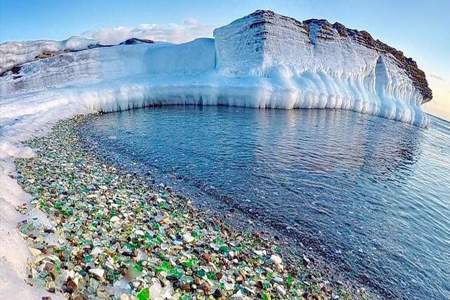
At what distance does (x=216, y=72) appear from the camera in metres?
32.5

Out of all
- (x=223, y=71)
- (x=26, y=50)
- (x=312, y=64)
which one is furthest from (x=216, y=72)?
(x=26, y=50)

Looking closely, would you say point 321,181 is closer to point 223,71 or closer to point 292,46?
point 223,71

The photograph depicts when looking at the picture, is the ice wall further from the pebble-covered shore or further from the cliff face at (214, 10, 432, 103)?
the pebble-covered shore

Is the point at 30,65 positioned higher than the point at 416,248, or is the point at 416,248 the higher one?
the point at 30,65

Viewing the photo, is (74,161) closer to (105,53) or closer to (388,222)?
(388,222)

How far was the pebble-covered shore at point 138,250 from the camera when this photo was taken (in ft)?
15.5

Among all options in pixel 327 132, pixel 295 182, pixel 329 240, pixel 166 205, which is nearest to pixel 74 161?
pixel 166 205

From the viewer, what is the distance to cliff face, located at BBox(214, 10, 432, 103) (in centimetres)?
3341

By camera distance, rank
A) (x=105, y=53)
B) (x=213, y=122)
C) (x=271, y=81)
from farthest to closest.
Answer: (x=105, y=53)
(x=271, y=81)
(x=213, y=122)

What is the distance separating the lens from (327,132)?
23.8m

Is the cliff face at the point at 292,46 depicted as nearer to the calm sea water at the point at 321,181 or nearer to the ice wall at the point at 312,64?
the ice wall at the point at 312,64

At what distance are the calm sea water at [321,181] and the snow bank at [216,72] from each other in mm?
5507

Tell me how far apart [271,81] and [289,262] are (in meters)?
25.7

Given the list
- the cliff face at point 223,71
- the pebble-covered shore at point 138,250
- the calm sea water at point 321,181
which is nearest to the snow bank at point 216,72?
the cliff face at point 223,71
